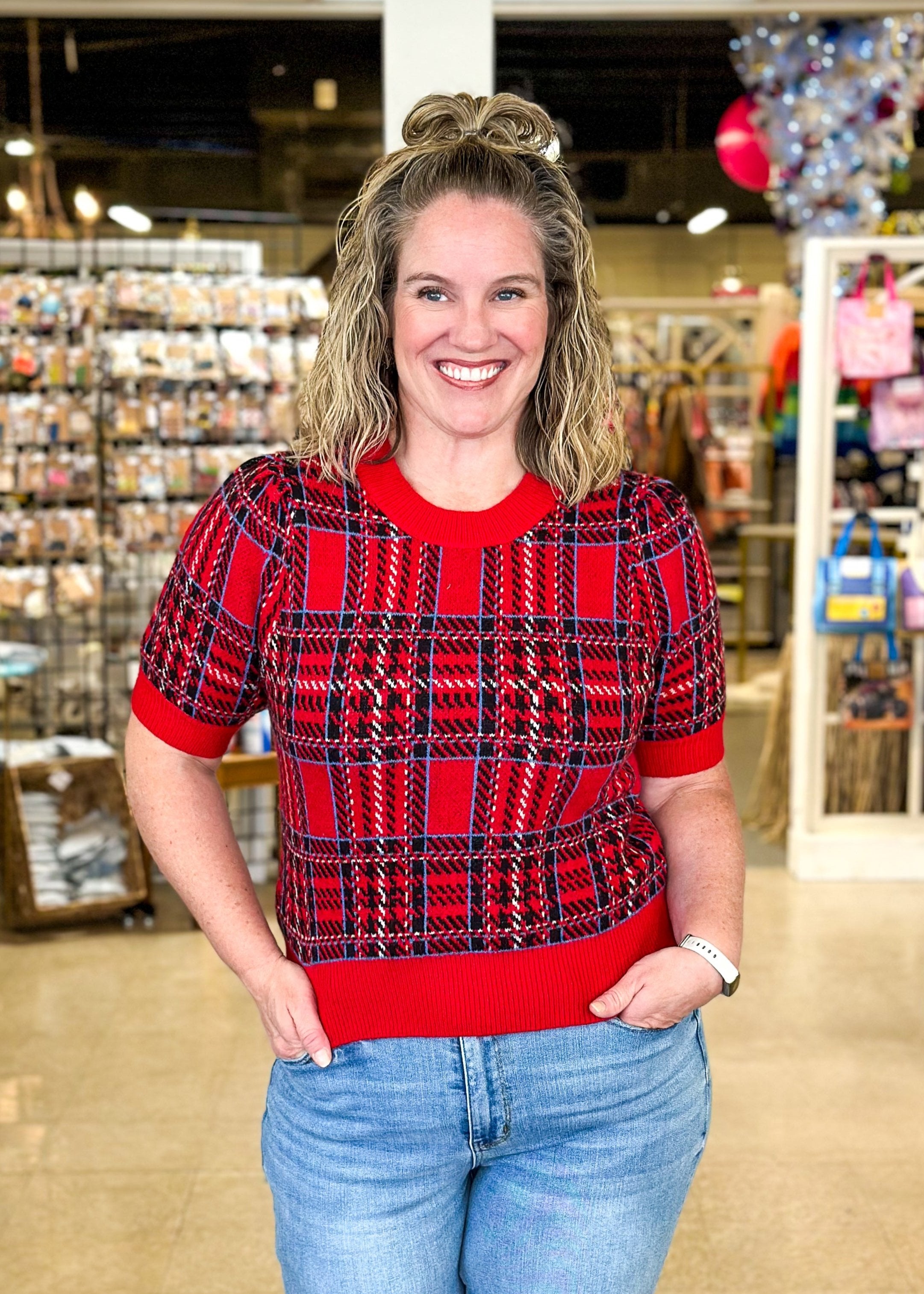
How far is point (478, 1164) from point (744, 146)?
513 cm

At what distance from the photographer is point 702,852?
4.92ft

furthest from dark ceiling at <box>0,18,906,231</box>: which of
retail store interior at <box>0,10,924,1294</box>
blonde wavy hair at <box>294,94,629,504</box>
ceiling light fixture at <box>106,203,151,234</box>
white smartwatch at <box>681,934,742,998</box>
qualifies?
white smartwatch at <box>681,934,742,998</box>

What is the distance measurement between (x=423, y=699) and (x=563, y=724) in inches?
5.3

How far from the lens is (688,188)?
13070mm

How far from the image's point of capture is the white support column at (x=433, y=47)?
3.66 metres

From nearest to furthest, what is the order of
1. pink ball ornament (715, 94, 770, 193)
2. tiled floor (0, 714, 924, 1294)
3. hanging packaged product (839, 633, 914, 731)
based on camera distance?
1. tiled floor (0, 714, 924, 1294)
2. hanging packaged product (839, 633, 914, 731)
3. pink ball ornament (715, 94, 770, 193)

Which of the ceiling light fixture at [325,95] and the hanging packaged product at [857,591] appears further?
the ceiling light fixture at [325,95]

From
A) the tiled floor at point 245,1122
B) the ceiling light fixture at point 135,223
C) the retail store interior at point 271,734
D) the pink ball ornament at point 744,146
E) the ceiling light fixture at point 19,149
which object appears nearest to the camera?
the tiled floor at point 245,1122

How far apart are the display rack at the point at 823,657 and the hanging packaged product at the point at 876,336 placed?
0.24 feet

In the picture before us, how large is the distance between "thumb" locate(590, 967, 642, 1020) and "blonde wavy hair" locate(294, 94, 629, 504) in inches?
18.2

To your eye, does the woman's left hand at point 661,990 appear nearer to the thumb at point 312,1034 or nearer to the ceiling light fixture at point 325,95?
→ the thumb at point 312,1034

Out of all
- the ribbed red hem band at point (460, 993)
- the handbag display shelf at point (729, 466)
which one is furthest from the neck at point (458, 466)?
the handbag display shelf at point (729, 466)

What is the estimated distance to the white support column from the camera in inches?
144

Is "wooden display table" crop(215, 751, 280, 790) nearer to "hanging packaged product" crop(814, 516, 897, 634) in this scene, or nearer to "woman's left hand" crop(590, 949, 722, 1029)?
"hanging packaged product" crop(814, 516, 897, 634)
